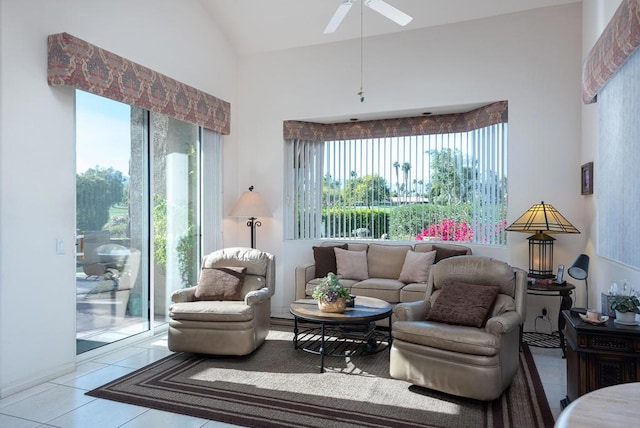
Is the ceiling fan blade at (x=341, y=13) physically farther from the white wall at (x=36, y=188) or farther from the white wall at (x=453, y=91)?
the white wall at (x=36, y=188)

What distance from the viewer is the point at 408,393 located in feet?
11.0

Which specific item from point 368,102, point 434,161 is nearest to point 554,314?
point 434,161

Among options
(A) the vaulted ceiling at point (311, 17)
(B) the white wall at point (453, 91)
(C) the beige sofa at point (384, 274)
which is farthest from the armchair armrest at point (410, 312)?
(A) the vaulted ceiling at point (311, 17)

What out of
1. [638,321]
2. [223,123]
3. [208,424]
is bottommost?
[208,424]

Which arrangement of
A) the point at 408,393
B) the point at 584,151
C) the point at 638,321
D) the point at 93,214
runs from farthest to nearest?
the point at 584,151 → the point at 93,214 → the point at 408,393 → the point at 638,321

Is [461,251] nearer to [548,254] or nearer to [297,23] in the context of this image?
[548,254]

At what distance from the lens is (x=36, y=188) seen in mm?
3619

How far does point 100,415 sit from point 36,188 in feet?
6.09

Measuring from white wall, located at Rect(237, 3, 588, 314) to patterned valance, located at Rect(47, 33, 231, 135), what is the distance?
0.87 metres

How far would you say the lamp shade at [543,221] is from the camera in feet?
14.7

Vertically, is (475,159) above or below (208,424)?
above

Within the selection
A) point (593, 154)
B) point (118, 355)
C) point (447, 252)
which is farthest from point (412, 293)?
point (118, 355)

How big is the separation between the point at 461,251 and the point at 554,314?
3.98ft

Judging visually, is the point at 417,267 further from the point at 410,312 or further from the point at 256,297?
the point at 256,297
